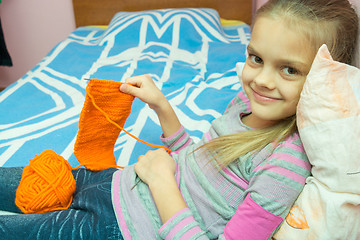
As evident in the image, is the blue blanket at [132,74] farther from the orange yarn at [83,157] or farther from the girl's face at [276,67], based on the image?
the girl's face at [276,67]

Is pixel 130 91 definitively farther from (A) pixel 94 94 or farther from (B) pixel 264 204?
(B) pixel 264 204

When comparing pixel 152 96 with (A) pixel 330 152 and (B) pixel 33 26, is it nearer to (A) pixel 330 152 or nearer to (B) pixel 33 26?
(A) pixel 330 152

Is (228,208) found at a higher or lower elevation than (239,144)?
lower

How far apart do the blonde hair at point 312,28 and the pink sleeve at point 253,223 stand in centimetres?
13

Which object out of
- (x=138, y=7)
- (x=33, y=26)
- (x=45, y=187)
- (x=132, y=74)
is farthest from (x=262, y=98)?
(x=33, y=26)

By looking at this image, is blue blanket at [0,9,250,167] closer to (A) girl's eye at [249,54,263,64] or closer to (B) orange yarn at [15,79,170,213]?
(B) orange yarn at [15,79,170,213]

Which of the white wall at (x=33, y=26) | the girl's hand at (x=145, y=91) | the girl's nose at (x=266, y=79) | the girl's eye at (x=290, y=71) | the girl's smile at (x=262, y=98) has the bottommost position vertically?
the white wall at (x=33, y=26)

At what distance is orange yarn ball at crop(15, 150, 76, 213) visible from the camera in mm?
790

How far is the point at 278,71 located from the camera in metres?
0.68

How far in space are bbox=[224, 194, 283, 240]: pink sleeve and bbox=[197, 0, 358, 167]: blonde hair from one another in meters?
0.13

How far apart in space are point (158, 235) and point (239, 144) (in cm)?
26

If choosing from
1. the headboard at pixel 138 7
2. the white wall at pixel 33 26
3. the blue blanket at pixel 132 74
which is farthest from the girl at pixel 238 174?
the white wall at pixel 33 26

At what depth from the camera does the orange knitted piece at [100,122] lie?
83 cm

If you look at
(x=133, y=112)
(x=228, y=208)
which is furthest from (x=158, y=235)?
(x=133, y=112)
